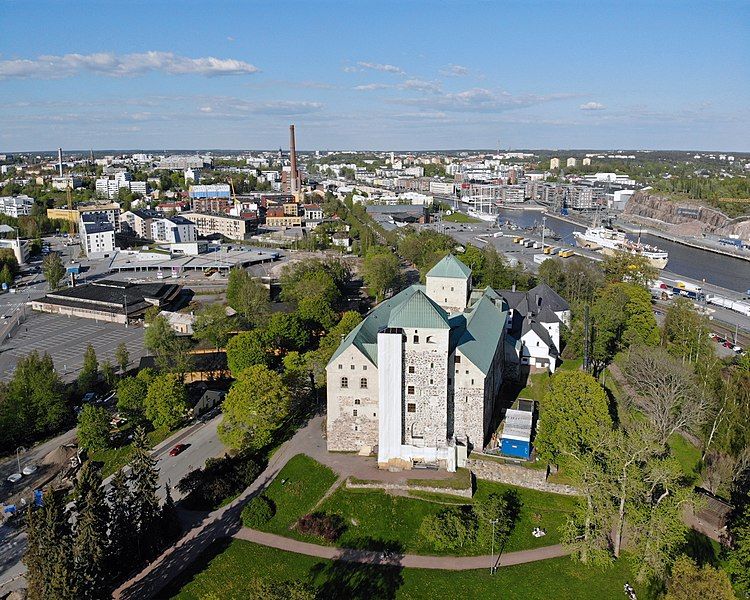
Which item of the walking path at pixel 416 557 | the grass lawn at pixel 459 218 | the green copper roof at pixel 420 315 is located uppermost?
the green copper roof at pixel 420 315

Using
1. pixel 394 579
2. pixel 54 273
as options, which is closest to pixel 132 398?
pixel 394 579

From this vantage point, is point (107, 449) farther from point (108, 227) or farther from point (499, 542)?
point (108, 227)

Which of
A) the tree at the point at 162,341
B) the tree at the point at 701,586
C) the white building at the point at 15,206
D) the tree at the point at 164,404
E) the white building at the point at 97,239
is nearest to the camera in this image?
the tree at the point at 701,586

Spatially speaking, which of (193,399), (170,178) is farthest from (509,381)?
(170,178)

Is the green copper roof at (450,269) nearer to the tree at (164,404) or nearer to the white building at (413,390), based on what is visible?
the white building at (413,390)

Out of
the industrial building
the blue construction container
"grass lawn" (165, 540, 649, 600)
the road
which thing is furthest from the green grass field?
the industrial building

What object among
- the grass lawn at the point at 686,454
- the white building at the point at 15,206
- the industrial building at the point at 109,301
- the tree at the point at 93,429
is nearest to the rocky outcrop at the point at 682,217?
the grass lawn at the point at 686,454

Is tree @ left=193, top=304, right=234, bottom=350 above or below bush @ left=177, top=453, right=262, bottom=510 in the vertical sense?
above

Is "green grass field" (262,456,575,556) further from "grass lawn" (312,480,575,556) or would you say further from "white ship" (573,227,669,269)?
"white ship" (573,227,669,269)
